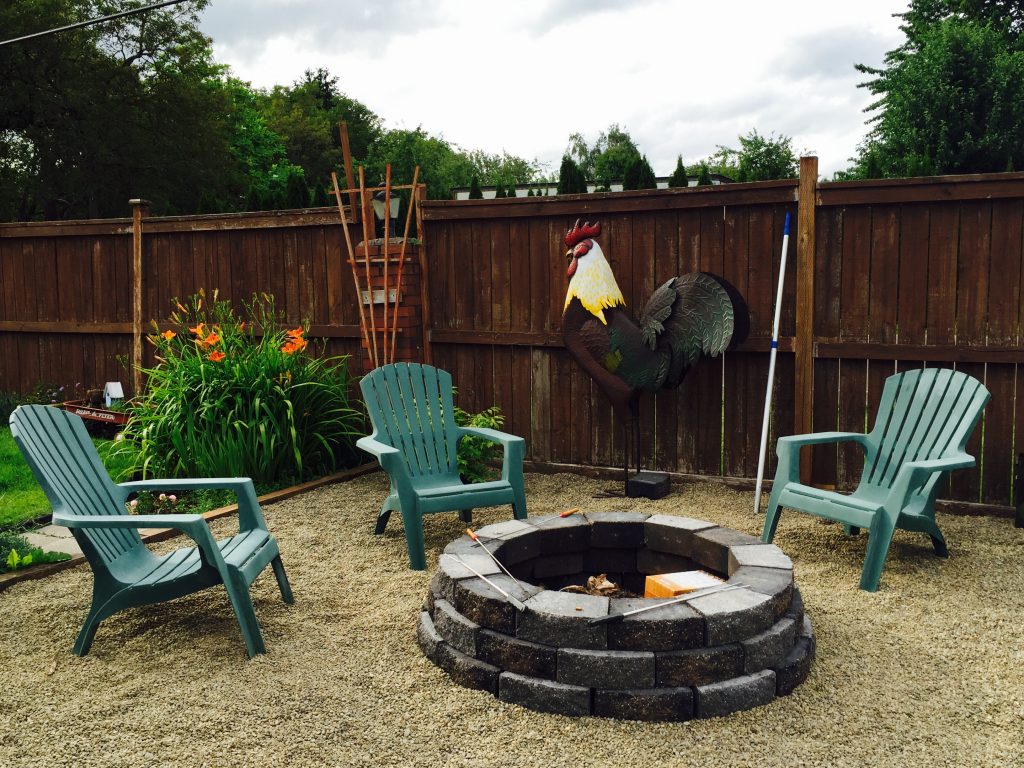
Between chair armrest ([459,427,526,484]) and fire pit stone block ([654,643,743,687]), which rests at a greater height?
chair armrest ([459,427,526,484])

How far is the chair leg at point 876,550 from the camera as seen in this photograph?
135 inches

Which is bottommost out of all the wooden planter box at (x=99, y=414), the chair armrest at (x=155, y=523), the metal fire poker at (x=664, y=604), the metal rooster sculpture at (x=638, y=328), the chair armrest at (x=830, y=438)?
the metal fire poker at (x=664, y=604)

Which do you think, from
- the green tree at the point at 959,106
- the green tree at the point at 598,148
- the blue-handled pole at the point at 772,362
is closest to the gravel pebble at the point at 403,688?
the blue-handled pole at the point at 772,362

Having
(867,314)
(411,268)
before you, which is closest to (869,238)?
(867,314)

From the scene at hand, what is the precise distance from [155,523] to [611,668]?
1.46 metres

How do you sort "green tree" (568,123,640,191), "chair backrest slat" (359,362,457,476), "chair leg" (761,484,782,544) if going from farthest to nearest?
"green tree" (568,123,640,191) < "chair backrest slat" (359,362,457,476) < "chair leg" (761,484,782,544)

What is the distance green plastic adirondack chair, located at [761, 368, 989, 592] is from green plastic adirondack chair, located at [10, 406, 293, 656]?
2215mm

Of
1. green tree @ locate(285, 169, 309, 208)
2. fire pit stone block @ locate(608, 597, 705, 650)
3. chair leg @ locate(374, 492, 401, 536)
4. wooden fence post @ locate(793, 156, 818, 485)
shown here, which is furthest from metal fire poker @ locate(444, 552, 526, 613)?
green tree @ locate(285, 169, 309, 208)

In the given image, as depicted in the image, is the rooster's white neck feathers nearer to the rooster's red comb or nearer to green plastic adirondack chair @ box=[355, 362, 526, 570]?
the rooster's red comb

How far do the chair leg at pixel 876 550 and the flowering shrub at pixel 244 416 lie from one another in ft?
10.5

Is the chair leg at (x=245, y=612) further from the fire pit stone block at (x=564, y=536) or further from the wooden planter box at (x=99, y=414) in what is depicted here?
the wooden planter box at (x=99, y=414)

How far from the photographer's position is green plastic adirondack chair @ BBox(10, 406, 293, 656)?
9.14 ft

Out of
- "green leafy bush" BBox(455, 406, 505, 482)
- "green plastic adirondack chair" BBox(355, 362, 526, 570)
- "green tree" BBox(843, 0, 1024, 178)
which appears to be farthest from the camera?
"green tree" BBox(843, 0, 1024, 178)

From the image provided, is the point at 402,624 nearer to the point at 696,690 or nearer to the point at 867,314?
the point at 696,690
